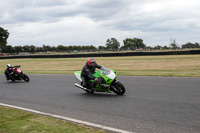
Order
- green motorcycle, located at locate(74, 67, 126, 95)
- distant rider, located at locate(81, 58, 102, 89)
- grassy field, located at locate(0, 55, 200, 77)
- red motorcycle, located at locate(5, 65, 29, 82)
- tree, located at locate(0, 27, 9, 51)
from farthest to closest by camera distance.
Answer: tree, located at locate(0, 27, 9, 51), grassy field, located at locate(0, 55, 200, 77), red motorcycle, located at locate(5, 65, 29, 82), distant rider, located at locate(81, 58, 102, 89), green motorcycle, located at locate(74, 67, 126, 95)

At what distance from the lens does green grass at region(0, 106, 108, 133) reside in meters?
5.29

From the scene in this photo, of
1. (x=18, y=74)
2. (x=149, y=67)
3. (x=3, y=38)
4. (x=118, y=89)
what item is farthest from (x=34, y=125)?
(x=3, y=38)

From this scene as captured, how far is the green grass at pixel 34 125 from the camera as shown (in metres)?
5.29

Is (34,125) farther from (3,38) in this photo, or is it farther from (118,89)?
(3,38)

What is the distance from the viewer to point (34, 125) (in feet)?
19.0

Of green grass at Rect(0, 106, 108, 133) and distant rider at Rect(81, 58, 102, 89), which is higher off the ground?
distant rider at Rect(81, 58, 102, 89)

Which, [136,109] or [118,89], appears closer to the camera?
[136,109]

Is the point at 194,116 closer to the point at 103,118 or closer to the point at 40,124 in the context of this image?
the point at 103,118

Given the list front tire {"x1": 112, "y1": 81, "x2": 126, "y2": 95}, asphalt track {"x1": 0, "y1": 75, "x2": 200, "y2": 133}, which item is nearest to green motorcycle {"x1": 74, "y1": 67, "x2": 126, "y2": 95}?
front tire {"x1": 112, "y1": 81, "x2": 126, "y2": 95}

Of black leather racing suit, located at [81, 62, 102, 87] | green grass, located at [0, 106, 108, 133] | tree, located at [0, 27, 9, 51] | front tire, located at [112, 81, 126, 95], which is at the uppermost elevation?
tree, located at [0, 27, 9, 51]

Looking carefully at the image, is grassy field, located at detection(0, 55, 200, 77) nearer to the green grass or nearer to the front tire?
the front tire

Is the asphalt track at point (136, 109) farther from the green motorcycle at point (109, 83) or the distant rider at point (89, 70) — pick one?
the distant rider at point (89, 70)

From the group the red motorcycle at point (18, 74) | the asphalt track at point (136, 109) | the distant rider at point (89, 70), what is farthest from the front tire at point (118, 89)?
the red motorcycle at point (18, 74)

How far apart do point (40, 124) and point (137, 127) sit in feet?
7.62
